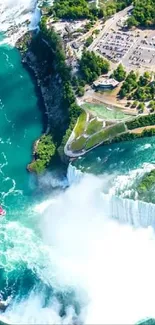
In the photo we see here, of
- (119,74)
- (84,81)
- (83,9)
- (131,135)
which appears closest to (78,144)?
(131,135)

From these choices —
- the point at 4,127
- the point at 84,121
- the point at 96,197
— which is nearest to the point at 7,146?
the point at 4,127

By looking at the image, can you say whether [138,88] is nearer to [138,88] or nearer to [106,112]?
[138,88]

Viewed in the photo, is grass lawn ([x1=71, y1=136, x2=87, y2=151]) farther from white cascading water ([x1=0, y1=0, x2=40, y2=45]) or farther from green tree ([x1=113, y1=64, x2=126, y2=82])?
white cascading water ([x1=0, y1=0, x2=40, y2=45])

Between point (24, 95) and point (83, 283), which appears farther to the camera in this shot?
point (24, 95)

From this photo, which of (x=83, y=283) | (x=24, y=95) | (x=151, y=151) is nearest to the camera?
(x=83, y=283)

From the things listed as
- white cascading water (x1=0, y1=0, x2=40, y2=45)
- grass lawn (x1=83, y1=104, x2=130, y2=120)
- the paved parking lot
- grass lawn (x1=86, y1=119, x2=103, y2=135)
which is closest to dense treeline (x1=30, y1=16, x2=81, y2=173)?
grass lawn (x1=83, y1=104, x2=130, y2=120)

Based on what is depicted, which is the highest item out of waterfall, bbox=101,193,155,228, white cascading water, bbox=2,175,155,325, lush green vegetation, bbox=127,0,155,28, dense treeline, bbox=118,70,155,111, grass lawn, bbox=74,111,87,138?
lush green vegetation, bbox=127,0,155,28

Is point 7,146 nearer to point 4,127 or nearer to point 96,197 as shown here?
point 4,127
